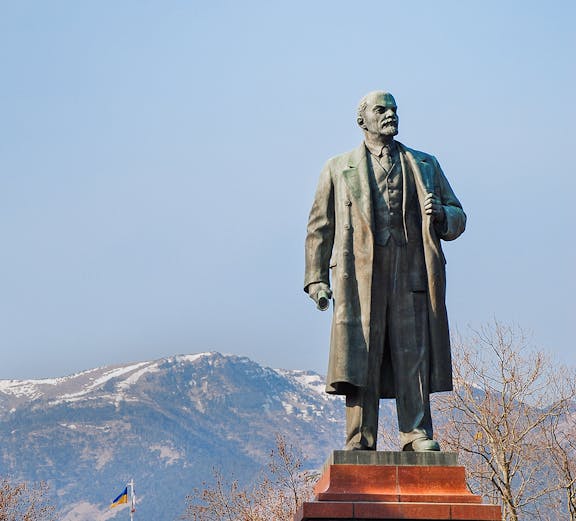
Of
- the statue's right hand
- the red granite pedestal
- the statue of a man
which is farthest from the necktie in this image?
the red granite pedestal

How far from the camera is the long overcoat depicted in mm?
13109

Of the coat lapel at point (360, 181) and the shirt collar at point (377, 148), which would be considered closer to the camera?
the coat lapel at point (360, 181)

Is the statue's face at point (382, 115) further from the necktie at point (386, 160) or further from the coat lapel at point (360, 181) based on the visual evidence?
the coat lapel at point (360, 181)

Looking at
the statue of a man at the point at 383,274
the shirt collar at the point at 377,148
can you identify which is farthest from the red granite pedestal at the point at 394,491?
the shirt collar at the point at 377,148

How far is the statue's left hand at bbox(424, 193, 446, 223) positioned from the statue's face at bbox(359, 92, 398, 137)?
723 mm

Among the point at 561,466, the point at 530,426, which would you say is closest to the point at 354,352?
the point at 530,426

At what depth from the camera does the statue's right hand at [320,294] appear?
43.5 feet

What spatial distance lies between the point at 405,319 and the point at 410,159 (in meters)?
1.52

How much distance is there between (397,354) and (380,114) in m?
2.23

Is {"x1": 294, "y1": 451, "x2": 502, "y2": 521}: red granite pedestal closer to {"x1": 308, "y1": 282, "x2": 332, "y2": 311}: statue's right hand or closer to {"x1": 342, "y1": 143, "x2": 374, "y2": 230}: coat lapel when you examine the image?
{"x1": 308, "y1": 282, "x2": 332, "y2": 311}: statue's right hand

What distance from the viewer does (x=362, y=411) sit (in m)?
13.1

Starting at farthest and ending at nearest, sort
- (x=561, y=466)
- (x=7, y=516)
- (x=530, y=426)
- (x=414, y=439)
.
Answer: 1. (x=7, y=516)
2. (x=561, y=466)
3. (x=530, y=426)
4. (x=414, y=439)

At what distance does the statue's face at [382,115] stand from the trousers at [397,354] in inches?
41.6

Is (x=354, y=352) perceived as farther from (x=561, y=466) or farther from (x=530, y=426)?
(x=561, y=466)
